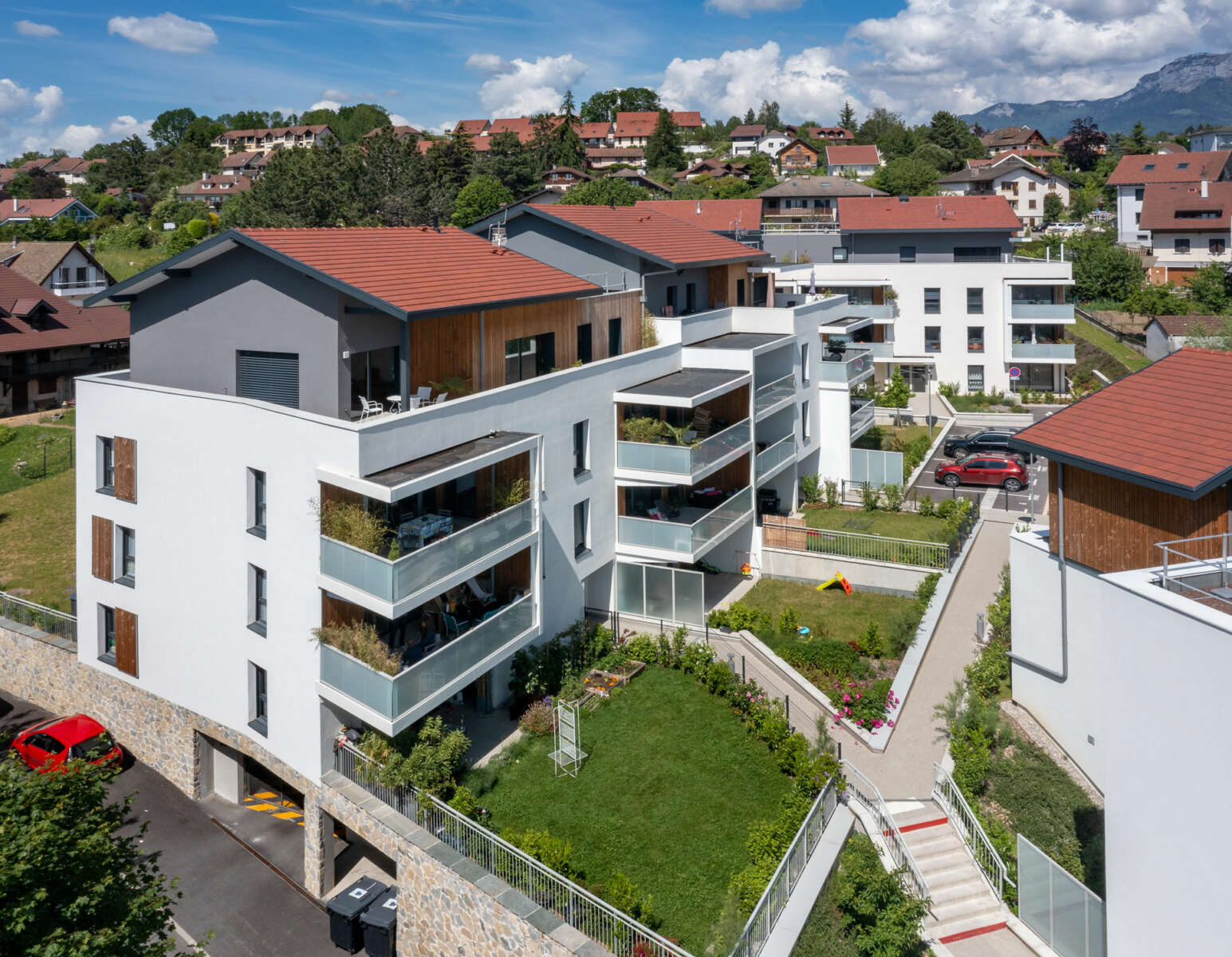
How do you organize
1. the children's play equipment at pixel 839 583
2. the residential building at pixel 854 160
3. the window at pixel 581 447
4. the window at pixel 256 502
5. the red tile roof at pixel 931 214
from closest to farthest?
the window at pixel 256 502
the window at pixel 581 447
the children's play equipment at pixel 839 583
the red tile roof at pixel 931 214
the residential building at pixel 854 160

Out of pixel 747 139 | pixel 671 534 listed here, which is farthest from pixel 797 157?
pixel 671 534

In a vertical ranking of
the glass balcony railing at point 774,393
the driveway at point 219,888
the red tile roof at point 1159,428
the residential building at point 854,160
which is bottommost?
the driveway at point 219,888

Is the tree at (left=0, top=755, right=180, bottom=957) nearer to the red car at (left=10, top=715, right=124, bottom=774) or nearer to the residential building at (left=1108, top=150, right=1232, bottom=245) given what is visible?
the red car at (left=10, top=715, right=124, bottom=774)

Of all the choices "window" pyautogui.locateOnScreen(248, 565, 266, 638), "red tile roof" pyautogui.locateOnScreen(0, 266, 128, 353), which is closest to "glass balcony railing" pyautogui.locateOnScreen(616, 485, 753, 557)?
"window" pyautogui.locateOnScreen(248, 565, 266, 638)

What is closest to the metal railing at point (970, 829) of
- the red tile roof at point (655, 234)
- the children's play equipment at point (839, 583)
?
the children's play equipment at point (839, 583)

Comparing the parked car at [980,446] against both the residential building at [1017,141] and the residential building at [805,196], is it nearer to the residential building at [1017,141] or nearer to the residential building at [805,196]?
the residential building at [805,196]

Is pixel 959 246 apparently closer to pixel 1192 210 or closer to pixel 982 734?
pixel 1192 210

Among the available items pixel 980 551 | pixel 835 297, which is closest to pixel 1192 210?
pixel 835 297

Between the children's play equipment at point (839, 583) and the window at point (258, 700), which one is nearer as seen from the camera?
the window at point (258, 700)
